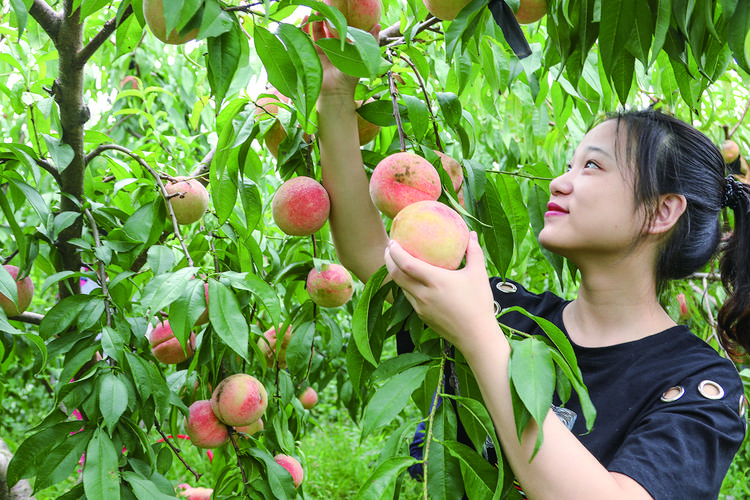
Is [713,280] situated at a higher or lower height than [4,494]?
higher

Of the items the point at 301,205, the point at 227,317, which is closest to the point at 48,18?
the point at 301,205

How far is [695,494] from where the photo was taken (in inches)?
36.3

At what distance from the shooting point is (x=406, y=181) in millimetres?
871

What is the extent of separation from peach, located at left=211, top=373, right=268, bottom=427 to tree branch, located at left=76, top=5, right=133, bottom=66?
0.72 metres

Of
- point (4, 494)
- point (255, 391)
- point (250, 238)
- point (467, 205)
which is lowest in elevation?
point (4, 494)

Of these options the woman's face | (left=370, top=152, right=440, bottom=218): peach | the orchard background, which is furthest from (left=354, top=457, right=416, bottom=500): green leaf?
the woman's face

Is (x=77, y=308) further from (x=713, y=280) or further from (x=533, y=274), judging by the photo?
(x=713, y=280)

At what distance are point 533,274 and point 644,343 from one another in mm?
1073

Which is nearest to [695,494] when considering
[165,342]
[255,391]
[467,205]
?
[467,205]

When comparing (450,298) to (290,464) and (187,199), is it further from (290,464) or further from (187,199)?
(290,464)

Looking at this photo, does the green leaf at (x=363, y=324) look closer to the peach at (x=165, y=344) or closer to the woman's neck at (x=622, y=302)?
the woman's neck at (x=622, y=302)

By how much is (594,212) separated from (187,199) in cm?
86

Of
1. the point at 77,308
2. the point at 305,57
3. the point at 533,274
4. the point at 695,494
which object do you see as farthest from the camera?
the point at 533,274

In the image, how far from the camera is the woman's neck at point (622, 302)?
47.6 inches
